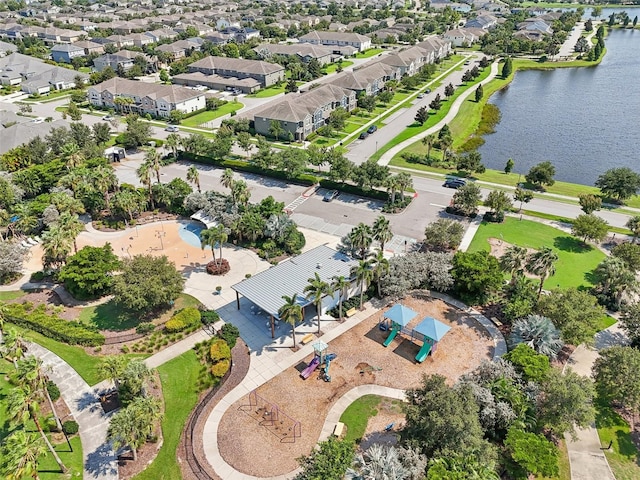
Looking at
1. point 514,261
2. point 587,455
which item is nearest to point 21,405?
point 587,455

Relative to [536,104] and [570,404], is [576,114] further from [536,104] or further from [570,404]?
[570,404]

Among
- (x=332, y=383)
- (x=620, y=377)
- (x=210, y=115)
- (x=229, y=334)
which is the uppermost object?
(x=620, y=377)

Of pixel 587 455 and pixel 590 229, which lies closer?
pixel 587 455

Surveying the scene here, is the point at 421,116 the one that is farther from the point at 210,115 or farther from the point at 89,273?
the point at 89,273

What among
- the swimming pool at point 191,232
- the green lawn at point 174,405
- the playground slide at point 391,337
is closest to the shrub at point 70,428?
the green lawn at point 174,405

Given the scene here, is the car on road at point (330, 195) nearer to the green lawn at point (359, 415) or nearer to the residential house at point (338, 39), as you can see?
the green lawn at point (359, 415)

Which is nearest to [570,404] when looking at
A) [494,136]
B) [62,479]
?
[62,479]

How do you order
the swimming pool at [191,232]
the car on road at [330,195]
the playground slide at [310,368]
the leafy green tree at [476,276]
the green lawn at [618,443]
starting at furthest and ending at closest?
the car on road at [330,195], the swimming pool at [191,232], the leafy green tree at [476,276], the playground slide at [310,368], the green lawn at [618,443]
